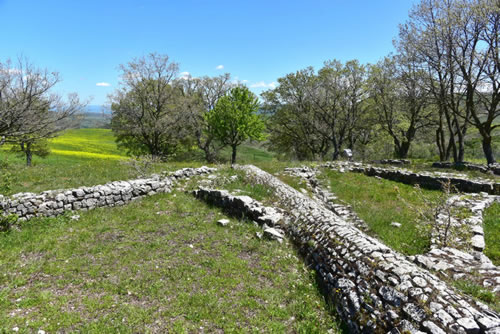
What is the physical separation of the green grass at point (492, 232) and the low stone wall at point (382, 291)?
15.3 feet

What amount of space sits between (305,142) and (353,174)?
18985mm

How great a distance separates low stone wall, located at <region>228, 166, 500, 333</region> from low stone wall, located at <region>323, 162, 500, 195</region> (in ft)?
27.3

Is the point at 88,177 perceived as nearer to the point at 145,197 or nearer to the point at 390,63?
the point at 145,197

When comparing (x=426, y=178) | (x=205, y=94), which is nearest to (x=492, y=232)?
(x=426, y=178)

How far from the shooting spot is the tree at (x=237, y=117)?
3071 centimetres

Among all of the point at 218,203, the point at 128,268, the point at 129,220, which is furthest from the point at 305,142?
the point at 128,268

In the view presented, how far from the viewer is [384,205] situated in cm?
1365

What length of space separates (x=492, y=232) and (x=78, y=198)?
16.9m

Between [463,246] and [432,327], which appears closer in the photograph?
[432,327]

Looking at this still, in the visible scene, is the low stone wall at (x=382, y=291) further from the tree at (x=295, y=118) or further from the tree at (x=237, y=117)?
the tree at (x=295, y=118)

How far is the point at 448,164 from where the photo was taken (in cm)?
2094

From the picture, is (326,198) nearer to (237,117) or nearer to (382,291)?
(382,291)

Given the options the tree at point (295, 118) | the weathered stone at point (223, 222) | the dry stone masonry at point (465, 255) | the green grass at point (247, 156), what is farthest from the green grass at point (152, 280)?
the tree at point (295, 118)

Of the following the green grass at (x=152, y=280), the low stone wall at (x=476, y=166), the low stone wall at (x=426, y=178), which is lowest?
the green grass at (x=152, y=280)
